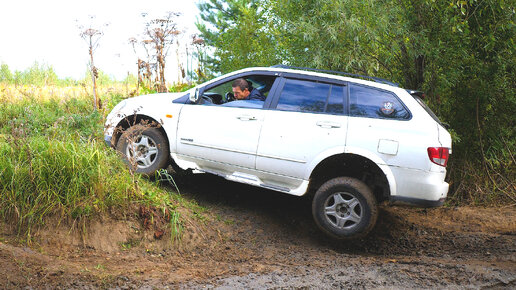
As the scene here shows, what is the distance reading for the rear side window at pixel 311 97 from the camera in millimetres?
6766

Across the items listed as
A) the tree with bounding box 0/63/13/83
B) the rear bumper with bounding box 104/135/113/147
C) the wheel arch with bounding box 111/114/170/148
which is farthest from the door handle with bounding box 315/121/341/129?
the tree with bounding box 0/63/13/83

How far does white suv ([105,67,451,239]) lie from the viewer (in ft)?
20.8

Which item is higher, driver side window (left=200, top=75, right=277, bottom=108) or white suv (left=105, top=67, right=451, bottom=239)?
driver side window (left=200, top=75, right=277, bottom=108)

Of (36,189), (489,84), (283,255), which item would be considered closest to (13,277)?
(36,189)

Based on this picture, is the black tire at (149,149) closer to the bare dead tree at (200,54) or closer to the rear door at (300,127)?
the rear door at (300,127)

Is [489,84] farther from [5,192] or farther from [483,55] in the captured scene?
[5,192]

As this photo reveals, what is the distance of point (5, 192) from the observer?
6258mm

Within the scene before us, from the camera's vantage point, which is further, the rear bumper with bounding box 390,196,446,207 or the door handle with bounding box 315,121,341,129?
the door handle with bounding box 315,121,341,129

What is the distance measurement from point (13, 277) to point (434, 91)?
23.3 ft

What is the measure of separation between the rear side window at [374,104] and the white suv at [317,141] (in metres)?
0.01

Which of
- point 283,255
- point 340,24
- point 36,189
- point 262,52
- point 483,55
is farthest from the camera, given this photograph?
point 262,52

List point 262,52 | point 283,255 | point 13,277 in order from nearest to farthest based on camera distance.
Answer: point 13,277 → point 283,255 → point 262,52

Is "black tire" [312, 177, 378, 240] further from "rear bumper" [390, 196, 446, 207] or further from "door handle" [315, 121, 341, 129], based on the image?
"door handle" [315, 121, 341, 129]

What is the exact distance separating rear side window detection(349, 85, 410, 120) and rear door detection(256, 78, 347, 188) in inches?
5.3
